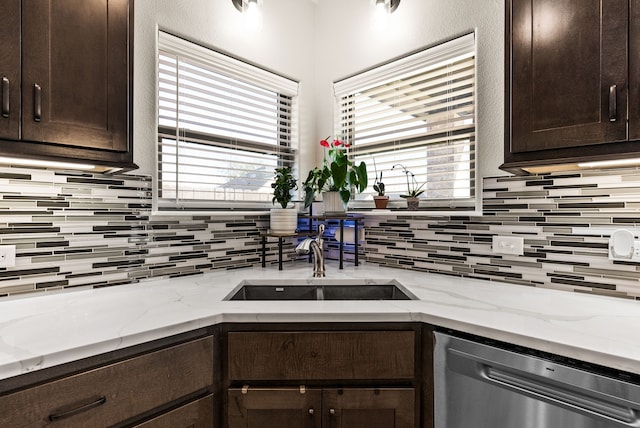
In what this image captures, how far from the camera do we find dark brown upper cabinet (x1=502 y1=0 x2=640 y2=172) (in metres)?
1.05

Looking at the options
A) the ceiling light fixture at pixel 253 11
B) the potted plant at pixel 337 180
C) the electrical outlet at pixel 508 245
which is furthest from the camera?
the potted plant at pixel 337 180

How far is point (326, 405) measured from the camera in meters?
1.19

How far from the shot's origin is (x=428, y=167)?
195 cm

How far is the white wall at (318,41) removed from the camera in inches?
64.7

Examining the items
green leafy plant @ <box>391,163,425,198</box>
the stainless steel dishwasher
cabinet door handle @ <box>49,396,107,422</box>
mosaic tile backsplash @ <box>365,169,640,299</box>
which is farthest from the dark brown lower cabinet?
green leafy plant @ <box>391,163,425,198</box>

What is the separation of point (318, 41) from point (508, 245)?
6.05 feet

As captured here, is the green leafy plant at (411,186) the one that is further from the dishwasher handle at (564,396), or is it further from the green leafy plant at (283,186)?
the dishwasher handle at (564,396)

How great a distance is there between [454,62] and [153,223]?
1777mm

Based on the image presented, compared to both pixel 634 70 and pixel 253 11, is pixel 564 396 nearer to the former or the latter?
pixel 634 70

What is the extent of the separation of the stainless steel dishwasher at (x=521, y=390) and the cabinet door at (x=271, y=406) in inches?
17.0

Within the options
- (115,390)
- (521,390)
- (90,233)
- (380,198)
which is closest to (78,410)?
(115,390)

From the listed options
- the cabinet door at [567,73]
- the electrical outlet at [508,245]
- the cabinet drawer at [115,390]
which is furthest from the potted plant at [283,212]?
the cabinet door at [567,73]

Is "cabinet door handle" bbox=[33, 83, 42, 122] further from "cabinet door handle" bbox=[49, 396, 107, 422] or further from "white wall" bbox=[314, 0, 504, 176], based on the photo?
"white wall" bbox=[314, 0, 504, 176]

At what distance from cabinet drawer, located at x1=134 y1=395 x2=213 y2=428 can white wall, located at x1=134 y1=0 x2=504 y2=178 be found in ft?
3.55
